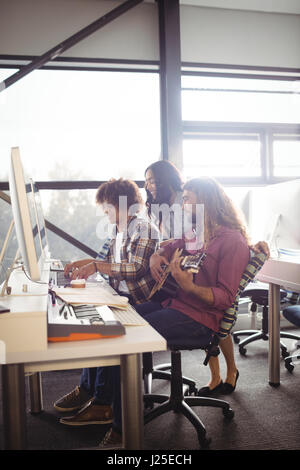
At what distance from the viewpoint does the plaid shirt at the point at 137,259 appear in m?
1.82

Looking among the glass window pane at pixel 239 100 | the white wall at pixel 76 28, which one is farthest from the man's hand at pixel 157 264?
the white wall at pixel 76 28

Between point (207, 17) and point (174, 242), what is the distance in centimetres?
243

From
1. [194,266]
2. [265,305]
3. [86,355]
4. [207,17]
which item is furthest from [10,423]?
[207,17]

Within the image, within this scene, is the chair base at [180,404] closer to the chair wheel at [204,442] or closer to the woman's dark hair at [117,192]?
the chair wheel at [204,442]

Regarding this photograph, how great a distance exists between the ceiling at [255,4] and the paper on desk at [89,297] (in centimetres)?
292

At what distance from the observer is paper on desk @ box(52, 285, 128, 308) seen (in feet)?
4.22

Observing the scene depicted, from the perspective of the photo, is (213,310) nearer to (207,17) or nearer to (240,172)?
(240,172)

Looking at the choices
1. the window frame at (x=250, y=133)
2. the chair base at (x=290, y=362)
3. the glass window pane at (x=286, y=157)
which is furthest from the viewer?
the glass window pane at (x=286, y=157)

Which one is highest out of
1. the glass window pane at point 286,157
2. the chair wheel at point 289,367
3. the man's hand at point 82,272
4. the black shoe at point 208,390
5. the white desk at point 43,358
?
the glass window pane at point 286,157

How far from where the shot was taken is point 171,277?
1.92 metres

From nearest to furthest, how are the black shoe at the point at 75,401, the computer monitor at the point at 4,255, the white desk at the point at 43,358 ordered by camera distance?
the white desk at the point at 43,358, the computer monitor at the point at 4,255, the black shoe at the point at 75,401

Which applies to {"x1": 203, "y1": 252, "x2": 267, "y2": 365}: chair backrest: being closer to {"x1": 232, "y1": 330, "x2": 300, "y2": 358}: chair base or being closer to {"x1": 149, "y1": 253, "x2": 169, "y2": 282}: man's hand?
{"x1": 149, "y1": 253, "x2": 169, "y2": 282}: man's hand

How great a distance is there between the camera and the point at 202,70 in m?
3.54

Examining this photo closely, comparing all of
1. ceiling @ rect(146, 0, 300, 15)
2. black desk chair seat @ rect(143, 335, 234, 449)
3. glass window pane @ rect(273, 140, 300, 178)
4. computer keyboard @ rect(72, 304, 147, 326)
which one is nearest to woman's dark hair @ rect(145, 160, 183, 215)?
black desk chair seat @ rect(143, 335, 234, 449)
